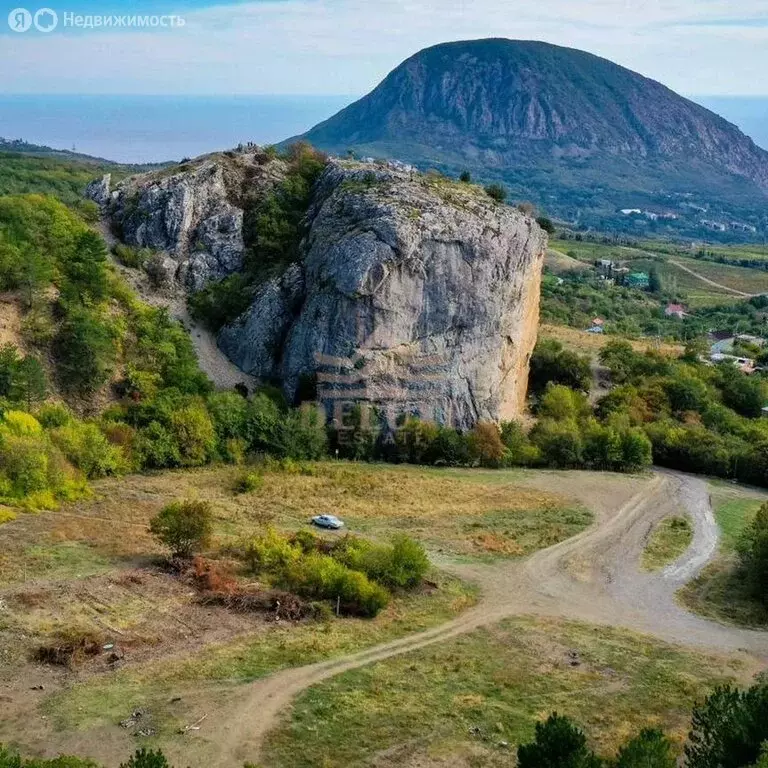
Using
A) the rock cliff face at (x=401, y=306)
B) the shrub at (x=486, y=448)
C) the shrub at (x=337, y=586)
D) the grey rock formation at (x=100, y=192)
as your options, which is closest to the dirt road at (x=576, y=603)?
the shrub at (x=337, y=586)

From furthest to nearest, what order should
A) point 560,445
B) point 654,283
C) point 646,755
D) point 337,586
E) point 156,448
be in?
point 654,283 → point 560,445 → point 156,448 → point 337,586 → point 646,755

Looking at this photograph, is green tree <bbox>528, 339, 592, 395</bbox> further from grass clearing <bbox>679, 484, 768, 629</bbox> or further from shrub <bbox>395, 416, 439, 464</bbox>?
grass clearing <bbox>679, 484, 768, 629</bbox>

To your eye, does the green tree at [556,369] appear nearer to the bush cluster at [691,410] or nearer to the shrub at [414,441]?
the bush cluster at [691,410]

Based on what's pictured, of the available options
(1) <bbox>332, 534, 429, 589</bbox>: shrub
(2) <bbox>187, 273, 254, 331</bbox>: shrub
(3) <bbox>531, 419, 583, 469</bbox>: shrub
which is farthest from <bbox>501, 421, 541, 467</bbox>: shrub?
(1) <bbox>332, 534, 429, 589</bbox>: shrub

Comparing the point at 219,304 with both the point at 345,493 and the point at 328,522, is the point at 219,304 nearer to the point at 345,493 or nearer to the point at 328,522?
the point at 345,493

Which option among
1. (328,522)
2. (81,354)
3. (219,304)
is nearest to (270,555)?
(328,522)

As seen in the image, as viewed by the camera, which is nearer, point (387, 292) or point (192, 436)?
point (192, 436)

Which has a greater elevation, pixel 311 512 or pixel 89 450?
pixel 89 450
